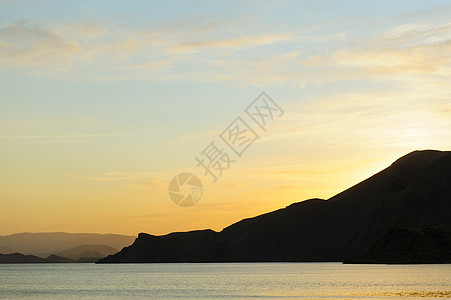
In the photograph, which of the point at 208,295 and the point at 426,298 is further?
the point at 208,295

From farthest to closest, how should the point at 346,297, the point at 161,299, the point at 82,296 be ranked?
the point at 82,296 < the point at 161,299 < the point at 346,297

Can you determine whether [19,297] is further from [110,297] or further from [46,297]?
[110,297]

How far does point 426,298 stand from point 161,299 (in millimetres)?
60487

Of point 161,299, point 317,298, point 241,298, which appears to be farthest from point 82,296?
point 317,298

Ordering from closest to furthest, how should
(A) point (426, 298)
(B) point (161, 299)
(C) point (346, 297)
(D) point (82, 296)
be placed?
(A) point (426, 298)
(C) point (346, 297)
(B) point (161, 299)
(D) point (82, 296)

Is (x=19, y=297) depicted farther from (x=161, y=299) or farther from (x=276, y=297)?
(x=276, y=297)

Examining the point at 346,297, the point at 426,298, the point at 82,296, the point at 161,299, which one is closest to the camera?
the point at 426,298

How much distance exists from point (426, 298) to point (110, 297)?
247 feet

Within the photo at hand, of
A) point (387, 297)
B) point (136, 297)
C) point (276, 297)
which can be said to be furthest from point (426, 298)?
point (136, 297)

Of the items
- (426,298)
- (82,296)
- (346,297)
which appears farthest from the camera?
(82,296)

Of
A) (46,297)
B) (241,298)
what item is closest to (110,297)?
(46,297)

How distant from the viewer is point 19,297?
176000mm

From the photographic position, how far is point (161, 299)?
15975 centimetres

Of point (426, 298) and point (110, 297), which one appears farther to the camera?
point (110, 297)
